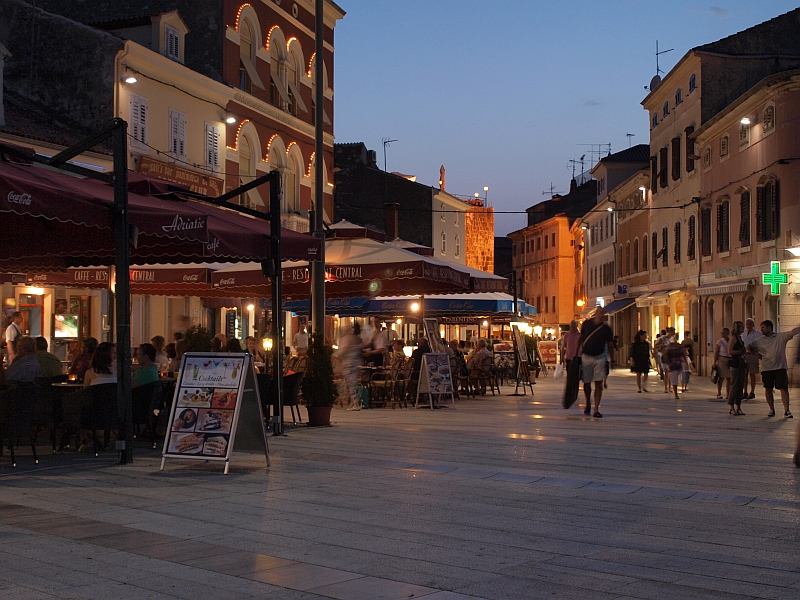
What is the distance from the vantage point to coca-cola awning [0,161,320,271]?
9.95 metres

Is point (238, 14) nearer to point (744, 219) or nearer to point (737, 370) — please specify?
point (744, 219)

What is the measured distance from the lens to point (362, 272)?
59.6 ft

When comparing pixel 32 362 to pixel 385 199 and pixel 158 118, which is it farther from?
pixel 385 199

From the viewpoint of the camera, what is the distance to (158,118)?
29156mm

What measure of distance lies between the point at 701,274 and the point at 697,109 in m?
6.18

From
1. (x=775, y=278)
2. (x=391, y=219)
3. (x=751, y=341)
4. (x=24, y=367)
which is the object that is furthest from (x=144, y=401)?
(x=391, y=219)

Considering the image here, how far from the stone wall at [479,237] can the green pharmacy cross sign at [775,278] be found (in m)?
44.9

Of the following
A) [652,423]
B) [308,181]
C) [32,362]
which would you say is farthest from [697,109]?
[32,362]

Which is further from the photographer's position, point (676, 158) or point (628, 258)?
point (628, 258)

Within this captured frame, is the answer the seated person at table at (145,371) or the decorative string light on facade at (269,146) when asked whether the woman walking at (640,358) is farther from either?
the seated person at table at (145,371)

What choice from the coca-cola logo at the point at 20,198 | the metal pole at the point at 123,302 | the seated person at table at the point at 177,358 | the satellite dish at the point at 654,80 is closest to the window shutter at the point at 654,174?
the satellite dish at the point at 654,80

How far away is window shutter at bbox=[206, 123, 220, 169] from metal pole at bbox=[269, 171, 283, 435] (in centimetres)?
1861

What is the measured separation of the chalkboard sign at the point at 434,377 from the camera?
2019 cm

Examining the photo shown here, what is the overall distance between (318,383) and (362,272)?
3.54 metres
